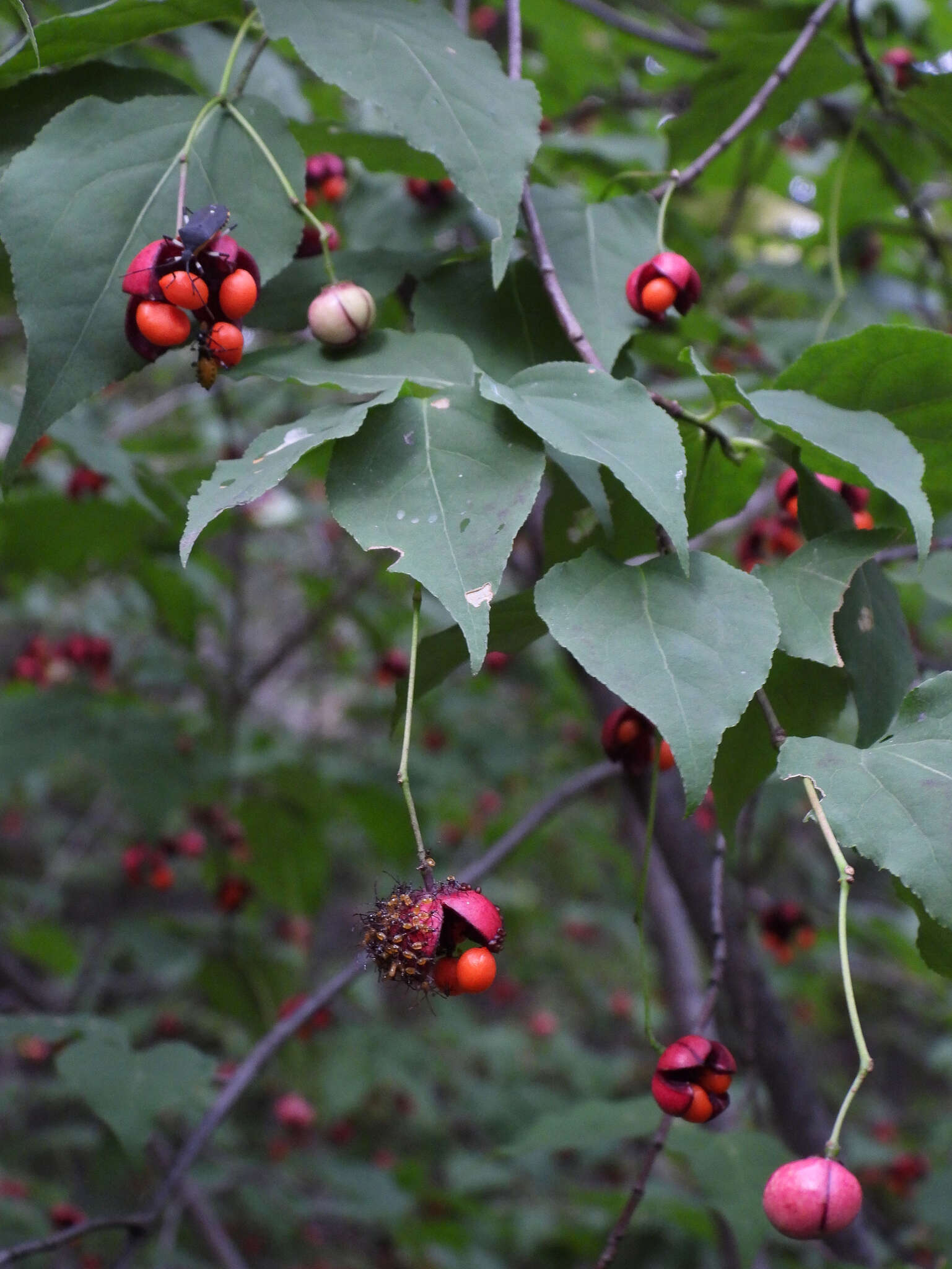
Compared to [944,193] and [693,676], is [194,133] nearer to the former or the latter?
[693,676]

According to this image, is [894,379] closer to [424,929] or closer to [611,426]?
[611,426]

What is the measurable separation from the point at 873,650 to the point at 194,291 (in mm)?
845

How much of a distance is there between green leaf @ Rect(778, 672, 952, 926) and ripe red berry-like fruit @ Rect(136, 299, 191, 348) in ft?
2.41

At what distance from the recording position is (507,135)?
1160 millimetres

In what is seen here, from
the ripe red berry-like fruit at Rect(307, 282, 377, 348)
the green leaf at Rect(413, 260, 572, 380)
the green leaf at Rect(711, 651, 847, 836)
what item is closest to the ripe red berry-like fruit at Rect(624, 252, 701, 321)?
the green leaf at Rect(413, 260, 572, 380)

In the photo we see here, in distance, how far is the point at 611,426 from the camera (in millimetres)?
1045

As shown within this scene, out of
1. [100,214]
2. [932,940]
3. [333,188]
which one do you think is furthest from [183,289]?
[932,940]

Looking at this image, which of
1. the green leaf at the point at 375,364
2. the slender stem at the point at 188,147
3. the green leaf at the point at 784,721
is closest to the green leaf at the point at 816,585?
the green leaf at the point at 784,721

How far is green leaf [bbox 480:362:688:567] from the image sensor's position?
38.0 inches

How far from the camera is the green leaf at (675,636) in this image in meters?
A: 0.89

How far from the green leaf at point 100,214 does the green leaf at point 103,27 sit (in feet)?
0.30

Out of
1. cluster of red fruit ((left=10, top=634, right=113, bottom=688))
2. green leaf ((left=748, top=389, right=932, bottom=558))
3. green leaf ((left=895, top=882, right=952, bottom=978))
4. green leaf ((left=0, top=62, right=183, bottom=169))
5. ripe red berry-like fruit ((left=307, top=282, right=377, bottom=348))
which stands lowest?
cluster of red fruit ((left=10, top=634, right=113, bottom=688))

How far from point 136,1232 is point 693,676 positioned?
1.24 meters

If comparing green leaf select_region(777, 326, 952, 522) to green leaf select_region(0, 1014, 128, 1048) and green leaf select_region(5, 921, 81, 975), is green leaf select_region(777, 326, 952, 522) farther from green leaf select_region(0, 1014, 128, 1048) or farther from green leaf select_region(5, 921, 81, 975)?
green leaf select_region(5, 921, 81, 975)
